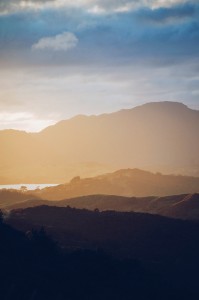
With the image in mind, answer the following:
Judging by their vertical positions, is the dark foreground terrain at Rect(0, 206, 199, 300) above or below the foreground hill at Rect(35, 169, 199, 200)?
below

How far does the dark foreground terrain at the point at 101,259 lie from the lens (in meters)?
23.9

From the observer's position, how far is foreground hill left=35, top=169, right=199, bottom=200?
101 metres

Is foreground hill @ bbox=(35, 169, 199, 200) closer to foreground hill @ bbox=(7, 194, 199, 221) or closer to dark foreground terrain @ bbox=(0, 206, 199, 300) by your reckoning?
foreground hill @ bbox=(7, 194, 199, 221)

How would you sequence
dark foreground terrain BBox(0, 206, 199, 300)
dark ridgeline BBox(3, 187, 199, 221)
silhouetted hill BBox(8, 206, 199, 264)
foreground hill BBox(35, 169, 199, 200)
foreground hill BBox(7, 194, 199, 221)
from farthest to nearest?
foreground hill BBox(35, 169, 199, 200), dark ridgeline BBox(3, 187, 199, 221), foreground hill BBox(7, 194, 199, 221), silhouetted hill BBox(8, 206, 199, 264), dark foreground terrain BBox(0, 206, 199, 300)

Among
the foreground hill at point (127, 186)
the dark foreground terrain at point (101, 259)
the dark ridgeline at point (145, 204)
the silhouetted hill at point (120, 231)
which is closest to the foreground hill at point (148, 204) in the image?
the dark ridgeline at point (145, 204)

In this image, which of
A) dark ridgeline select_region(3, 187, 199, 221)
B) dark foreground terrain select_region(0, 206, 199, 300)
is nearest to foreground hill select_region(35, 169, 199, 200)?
dark ridgeline select_region(3, 187, 199, 221)

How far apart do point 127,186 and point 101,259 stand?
80.3m

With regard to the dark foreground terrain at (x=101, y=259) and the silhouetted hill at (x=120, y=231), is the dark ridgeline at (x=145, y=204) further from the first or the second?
the dark foreground terrain at (x=101, y=259)

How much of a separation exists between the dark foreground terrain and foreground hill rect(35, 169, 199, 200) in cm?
5583

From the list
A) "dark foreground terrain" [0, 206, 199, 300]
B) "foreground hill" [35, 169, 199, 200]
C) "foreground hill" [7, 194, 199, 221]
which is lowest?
"dark foreground terrain" [0, 206, 199, 300]

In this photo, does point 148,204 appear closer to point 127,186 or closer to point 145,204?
point 145,204

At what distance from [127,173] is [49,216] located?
232ft

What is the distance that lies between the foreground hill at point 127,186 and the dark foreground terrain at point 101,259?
55828 millimetres

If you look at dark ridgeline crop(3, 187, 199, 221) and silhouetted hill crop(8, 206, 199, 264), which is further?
dark ridgeline crop(3, 187, 199, 221)
